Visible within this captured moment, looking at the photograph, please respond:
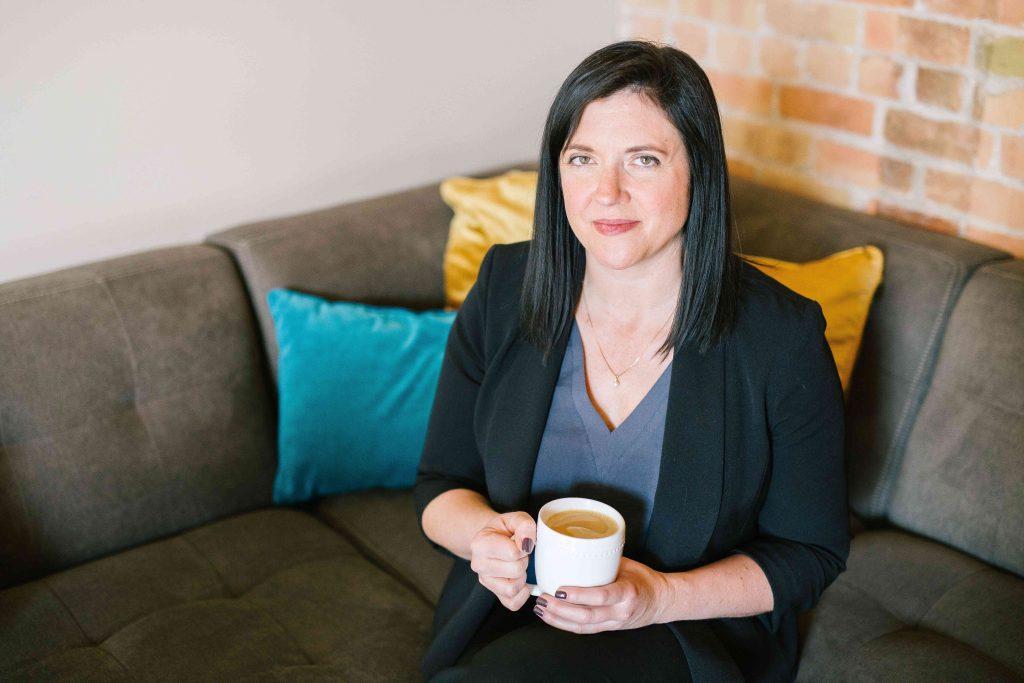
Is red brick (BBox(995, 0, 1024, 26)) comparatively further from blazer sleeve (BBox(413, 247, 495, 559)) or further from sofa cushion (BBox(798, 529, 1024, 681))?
blazer sleeve (BBox(413, 247, 495, 559))

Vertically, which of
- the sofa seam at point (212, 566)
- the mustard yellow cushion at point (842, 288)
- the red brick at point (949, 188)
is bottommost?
the sofa seam at point (212, 566)

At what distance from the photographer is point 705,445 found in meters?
1.41

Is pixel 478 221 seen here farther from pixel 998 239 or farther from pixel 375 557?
pixel 998 239

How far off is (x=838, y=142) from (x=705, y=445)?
1.05 meters

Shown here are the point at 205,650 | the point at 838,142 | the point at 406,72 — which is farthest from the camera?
the point at 406,72

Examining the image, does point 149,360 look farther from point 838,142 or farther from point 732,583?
point 838,142

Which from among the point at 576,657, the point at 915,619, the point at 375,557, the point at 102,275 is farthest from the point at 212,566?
the point at 915,619

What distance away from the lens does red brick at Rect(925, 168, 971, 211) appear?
1.96 meters

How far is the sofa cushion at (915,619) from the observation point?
1.51 metres

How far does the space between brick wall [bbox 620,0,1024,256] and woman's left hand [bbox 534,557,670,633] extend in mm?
1079

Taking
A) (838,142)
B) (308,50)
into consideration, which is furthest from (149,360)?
(838,142)

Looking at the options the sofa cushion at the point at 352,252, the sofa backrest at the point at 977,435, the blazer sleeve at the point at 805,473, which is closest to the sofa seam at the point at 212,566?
the sofa cushion at the point at 352,252

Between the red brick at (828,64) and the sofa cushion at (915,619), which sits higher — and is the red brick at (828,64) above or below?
above

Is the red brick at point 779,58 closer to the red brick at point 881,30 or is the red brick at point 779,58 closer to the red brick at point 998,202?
the red brick at point 881,30
